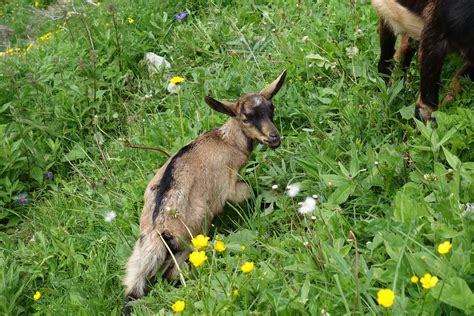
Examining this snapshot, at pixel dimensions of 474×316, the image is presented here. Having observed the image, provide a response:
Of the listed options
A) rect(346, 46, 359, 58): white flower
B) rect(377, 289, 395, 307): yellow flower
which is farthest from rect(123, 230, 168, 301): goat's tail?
rect(346, 46, 359, 58): white flower

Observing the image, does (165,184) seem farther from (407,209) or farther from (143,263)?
(407,209)

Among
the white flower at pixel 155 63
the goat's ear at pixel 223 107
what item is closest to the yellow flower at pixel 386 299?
the goat's ear at pixel 223 107

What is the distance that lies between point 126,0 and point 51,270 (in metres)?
4.32

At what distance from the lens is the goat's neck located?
463 centimetres

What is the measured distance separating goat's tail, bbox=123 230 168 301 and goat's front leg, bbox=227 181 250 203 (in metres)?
0.64

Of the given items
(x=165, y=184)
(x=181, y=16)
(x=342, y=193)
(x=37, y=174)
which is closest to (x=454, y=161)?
(x=342, y=193)

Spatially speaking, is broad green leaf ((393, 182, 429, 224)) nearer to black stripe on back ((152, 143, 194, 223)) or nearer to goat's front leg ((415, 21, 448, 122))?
goat's front leg ((415, 21, 448, 122))

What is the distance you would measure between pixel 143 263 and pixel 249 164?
1.11 meters

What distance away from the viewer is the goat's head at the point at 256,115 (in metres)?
4.34

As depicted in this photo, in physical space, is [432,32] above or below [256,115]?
above

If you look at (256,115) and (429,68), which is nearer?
(429,68)

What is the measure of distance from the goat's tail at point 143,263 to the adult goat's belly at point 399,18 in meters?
2.25

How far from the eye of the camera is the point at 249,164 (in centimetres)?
461

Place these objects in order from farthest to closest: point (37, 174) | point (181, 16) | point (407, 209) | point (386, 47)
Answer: point (181, 16)
point (37, 174)
point (386, 47)
point (407, 209)
